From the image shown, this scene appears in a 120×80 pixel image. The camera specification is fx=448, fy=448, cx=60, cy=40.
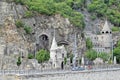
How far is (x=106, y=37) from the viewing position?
111438mm

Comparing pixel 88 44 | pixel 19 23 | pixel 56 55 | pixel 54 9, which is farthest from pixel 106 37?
pixel 19 23

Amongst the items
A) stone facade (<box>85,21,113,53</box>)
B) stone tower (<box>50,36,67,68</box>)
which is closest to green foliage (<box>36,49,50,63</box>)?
stone tower (<box>50,36,67,68</box>)

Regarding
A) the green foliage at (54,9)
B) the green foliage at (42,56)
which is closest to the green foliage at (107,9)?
the green foliage at (54,9)

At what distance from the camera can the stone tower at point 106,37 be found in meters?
111

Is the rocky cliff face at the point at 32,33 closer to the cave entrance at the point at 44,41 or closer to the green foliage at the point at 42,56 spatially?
the cave entrance at the point at 44,41

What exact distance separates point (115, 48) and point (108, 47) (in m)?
3.79

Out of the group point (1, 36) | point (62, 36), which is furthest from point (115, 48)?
point (1, 36)

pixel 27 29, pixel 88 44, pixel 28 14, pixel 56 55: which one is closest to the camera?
pixel 56 55

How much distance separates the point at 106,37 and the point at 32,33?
25.0 meters

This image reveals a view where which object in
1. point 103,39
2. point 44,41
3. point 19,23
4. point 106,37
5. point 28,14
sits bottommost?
point 44,41

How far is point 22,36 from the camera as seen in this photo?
88.7 meters

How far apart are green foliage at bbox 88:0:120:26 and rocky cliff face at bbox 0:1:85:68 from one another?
76.2 ft

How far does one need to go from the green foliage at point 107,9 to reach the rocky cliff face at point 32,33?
23.2 meters

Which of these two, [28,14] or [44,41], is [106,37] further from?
[28,14]
